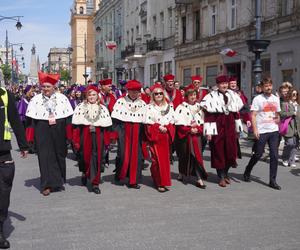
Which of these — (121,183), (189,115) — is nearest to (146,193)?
(121,183)

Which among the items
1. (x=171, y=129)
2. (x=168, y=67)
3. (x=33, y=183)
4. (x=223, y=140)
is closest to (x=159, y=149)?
(x=171, y=129)

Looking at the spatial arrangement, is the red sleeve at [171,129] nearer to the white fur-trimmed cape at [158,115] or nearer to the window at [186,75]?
the white fur-trimmed cape at [158,115]

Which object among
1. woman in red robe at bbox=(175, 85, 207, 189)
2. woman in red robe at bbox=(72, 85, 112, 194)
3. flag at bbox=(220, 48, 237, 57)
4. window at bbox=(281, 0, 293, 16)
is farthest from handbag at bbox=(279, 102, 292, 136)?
flag at bbox=(220, 48, 237, 57)

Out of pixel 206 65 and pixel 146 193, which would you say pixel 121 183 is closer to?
pixel 146 193

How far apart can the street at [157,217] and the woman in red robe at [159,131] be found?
39cm

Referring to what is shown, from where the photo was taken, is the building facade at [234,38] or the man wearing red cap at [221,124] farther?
the building facade at [234,38]

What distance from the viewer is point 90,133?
8414mm

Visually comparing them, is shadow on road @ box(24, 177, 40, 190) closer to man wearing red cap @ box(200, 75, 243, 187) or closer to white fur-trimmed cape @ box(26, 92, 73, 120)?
white fur-trimmed cape @ box(26, 92, 73, 120)

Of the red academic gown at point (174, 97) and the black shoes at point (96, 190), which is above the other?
the red academic gown at point (174, 97)

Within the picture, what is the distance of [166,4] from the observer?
3738cm

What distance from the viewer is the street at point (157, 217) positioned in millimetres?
5512

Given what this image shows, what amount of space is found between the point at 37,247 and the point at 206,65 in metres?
25.4

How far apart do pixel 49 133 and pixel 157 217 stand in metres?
2.62

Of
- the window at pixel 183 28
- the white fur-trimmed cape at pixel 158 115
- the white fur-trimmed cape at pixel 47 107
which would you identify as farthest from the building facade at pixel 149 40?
the white fur-trimmed cape at pixel 47 107
